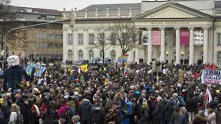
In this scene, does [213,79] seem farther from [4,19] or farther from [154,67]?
[4,19]

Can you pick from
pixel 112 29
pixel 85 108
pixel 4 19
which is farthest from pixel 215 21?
pixel 85 108

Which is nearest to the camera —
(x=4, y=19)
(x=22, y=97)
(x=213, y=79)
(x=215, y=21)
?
(x=22, y=97)

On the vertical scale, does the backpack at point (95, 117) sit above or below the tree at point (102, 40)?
below

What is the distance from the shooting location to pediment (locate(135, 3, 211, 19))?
266 feet

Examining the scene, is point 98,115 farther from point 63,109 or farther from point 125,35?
point 125,35

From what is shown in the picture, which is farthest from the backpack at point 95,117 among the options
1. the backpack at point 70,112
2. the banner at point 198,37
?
the banner at point 198,37

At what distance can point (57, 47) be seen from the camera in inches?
4353

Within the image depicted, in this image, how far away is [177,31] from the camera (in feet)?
267

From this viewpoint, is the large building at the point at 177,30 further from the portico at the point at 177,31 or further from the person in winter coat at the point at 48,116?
the person in winter coat at the point at 48,116

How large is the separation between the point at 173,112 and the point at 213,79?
3.84 meters

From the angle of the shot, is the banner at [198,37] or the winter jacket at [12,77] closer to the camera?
the winter jacket at [12,77]

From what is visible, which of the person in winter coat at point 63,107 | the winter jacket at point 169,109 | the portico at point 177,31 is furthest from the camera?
the portico at point 177,31

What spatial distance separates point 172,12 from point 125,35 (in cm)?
725

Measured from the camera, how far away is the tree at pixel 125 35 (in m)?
80.1
